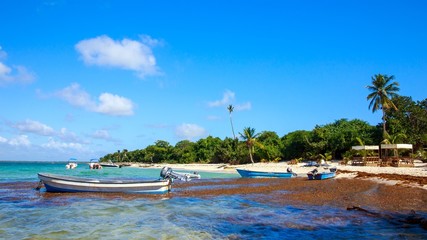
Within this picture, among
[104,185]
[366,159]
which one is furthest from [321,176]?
[104,185]

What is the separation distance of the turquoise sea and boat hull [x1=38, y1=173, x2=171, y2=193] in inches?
129

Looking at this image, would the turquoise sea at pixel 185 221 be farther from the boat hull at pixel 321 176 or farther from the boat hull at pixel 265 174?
the boat hull at pixel 265 174

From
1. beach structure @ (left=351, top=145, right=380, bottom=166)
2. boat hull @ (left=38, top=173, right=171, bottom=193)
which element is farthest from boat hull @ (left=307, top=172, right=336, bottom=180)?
boat hull @ (left=38, top=173, right=171, bottom=193)

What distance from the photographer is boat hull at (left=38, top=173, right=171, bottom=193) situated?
2372 cm

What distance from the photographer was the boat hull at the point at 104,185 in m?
23.7

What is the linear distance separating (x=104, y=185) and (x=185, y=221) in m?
11.5

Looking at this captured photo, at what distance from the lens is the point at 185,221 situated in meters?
14.3

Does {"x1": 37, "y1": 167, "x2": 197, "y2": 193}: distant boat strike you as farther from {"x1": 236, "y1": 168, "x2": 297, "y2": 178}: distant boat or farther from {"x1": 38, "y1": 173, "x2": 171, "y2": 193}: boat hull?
{"x1": 236, "y1": 168, "x2": 297, "y2": 178}: distant boat

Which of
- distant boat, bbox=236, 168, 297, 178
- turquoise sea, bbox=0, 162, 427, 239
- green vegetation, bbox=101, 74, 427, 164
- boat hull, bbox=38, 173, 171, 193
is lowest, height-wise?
turquoise sea, bbox=0, 162, 427, 239

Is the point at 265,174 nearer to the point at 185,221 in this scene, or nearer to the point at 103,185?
the point at 103,185

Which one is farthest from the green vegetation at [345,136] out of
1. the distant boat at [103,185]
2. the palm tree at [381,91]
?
the distant boat at [103,185]

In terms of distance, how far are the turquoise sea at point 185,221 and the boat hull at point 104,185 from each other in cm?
328

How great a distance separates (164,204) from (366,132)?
47.5 m

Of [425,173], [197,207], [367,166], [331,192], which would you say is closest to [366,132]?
[367,166]
